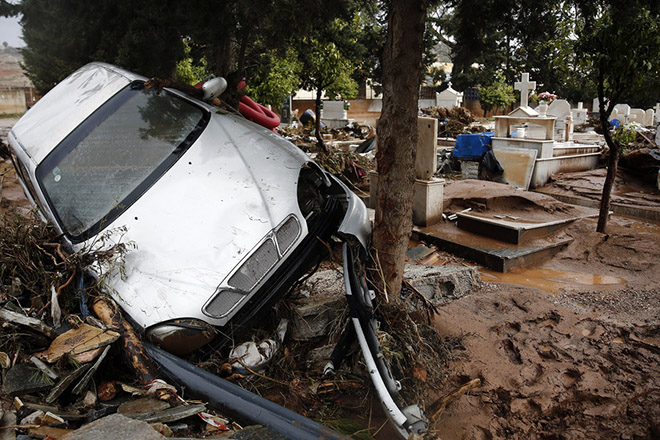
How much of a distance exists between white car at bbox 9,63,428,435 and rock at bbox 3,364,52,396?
602 millimetres

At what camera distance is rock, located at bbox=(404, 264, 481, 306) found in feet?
16.4

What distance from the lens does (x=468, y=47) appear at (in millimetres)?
5066

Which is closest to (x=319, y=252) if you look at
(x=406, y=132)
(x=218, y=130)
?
(x=406, y=132)

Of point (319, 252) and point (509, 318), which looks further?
point (509, 318)

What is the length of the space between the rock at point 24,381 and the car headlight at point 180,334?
0.63 metres

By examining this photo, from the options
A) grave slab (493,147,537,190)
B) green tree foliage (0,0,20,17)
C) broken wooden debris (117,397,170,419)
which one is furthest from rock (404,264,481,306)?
green tree foliage (0,0,20,17)

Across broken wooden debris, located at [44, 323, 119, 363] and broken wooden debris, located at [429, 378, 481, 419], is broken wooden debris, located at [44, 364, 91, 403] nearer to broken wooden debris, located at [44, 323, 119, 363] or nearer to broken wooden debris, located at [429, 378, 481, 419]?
broken wooden debris, located at [44, 323, 119, 363]

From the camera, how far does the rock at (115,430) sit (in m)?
2.30

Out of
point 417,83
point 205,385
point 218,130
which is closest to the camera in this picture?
point 205,385

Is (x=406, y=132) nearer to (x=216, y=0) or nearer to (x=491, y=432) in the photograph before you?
(x=491, y=432)

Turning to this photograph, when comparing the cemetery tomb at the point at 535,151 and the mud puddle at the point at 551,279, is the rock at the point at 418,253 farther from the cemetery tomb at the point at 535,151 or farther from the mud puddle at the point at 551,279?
A: the cemetery tomb at the point at 535,151

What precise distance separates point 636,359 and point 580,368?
0.49 metres

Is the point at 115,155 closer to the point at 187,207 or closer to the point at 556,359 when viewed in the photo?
the point at 187,207

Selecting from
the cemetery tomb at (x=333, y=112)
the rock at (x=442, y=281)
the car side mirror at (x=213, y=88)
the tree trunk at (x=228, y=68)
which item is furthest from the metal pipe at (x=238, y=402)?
the cemetery tomb at (x=333, y=112)
